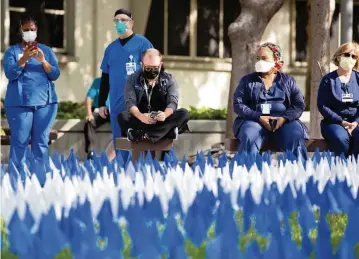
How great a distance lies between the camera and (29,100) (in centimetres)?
1088

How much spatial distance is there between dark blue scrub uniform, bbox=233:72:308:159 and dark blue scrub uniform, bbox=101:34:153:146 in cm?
109

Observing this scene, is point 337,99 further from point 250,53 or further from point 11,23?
point 11,23

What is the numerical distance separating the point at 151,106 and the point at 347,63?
6.93 ft

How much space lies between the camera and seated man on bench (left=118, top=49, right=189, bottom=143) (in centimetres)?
1062

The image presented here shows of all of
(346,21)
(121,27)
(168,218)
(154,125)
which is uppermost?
(346,21)

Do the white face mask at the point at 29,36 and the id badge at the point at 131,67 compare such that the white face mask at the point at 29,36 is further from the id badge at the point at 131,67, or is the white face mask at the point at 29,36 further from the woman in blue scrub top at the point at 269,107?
the woman in blue scrub top at the point at 269,107

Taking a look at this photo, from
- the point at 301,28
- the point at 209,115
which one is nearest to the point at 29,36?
the point at 209,115

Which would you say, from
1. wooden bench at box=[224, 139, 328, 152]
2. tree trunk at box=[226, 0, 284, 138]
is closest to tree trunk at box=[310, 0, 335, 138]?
tree trunk at box=[226, 0, 284, 138]

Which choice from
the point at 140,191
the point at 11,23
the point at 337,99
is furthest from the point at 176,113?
the point at 11,23

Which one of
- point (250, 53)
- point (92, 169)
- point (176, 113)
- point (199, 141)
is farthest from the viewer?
point (199, 141)

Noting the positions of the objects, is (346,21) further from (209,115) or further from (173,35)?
(173,35)

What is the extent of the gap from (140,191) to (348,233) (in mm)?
1251

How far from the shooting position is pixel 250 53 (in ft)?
52.7

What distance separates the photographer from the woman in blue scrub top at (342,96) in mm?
11078
